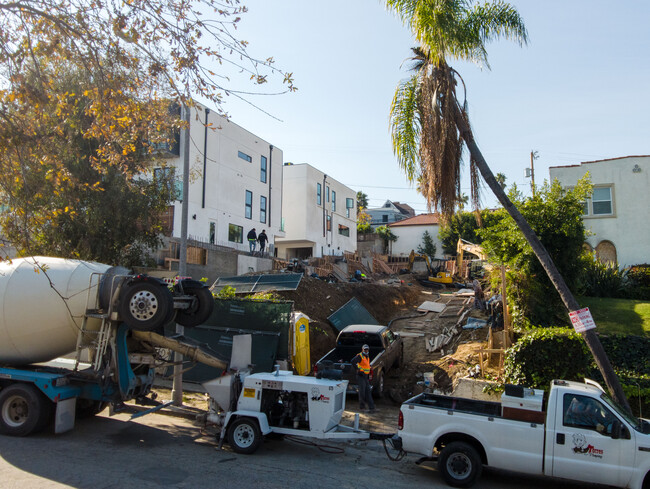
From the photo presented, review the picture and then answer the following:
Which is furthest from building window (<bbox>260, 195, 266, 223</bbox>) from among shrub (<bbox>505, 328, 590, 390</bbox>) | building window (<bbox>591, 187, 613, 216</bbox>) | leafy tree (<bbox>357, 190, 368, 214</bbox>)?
leafy tree (<bbox>357, 190, 368, 214</bbox>)

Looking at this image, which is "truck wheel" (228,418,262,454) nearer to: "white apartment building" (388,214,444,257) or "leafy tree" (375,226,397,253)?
"white apartment building" (388,214,444,257)

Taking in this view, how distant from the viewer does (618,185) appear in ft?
73.6

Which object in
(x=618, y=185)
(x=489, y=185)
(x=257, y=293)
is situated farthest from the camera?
(x=618, y=185)

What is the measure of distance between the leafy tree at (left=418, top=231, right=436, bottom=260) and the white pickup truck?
47.0 m

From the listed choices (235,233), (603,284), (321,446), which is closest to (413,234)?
(235,233)

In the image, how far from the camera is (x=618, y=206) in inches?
880

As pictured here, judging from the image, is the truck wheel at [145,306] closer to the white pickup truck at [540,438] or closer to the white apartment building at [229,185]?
the white pickup truck at [540,438]

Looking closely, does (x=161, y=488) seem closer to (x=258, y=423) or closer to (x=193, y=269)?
(x=258, y=423)

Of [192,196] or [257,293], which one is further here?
[192,196]

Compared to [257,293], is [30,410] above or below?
below

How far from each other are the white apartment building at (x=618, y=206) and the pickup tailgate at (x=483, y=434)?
17269mm

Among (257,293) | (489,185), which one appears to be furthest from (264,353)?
(489,185)

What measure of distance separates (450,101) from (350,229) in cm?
3853

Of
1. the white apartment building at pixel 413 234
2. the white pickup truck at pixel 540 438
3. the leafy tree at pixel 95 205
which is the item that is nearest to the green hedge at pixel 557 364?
the white pickup truck at pixel 540 438
